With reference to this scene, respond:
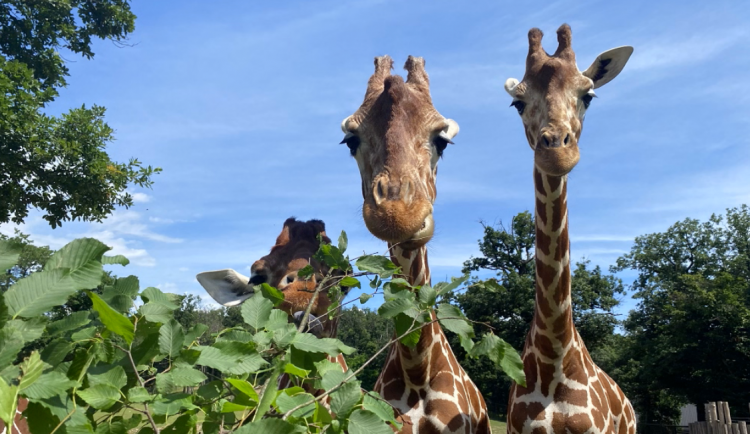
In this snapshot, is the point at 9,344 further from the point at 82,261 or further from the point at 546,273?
the point at 546,273

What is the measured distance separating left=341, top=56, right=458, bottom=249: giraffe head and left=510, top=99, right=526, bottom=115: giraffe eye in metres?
0.91

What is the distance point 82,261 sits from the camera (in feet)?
3.74

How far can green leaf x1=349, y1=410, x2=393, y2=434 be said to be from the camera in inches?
51.2

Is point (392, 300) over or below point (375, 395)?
over

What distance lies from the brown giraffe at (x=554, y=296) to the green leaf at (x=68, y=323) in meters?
3.27

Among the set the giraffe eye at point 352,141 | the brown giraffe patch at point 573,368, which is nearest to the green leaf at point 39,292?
the giraffe eye at point 352,141

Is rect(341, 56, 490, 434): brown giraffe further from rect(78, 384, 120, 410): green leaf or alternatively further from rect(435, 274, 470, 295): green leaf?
rect(78, 384, 120, 410): green leaf

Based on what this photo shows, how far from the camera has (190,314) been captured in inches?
1697

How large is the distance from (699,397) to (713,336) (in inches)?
138

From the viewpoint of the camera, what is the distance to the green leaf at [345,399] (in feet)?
4.38

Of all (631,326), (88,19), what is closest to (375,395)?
(88,19)

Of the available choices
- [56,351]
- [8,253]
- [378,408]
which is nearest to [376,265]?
[378,408]

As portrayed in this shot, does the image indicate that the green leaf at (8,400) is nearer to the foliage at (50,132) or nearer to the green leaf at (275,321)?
the green leaf at (275,321)

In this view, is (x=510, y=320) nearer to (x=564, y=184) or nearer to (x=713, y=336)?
(x=713, y=336)
